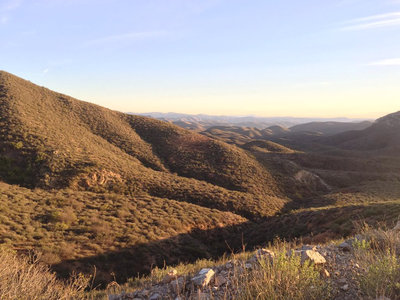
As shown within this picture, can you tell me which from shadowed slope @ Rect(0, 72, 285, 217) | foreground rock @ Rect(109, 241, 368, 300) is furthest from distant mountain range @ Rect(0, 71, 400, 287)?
foreground rock @ Rect(109, 241, 368, 300)

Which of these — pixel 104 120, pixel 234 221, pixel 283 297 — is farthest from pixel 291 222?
pixel 104 120

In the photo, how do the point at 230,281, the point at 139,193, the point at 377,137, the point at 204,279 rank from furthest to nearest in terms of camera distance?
Result: the point at 377,137 < the point at 139,193 < the point at 204,279 < the point at 230,281

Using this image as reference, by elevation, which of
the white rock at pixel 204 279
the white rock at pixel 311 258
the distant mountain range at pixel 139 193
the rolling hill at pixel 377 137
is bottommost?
the distant mountain range at pixel 139 193

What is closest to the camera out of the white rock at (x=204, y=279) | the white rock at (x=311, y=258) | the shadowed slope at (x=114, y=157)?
the white rock at (x=204, y=279)

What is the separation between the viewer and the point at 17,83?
4428cm

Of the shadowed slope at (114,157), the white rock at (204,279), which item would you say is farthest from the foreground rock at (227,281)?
the shadowed slope at (114,157)

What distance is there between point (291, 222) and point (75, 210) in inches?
672

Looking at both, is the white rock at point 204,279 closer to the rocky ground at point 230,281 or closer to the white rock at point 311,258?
the rocky ground at point 230,281

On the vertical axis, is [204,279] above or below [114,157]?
above

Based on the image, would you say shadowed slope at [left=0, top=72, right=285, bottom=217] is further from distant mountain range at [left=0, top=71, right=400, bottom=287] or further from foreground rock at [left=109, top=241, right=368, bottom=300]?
foreground rock at [left=109, top=241, right=368, bottom=300]

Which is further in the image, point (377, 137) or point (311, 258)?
point (377, 137)

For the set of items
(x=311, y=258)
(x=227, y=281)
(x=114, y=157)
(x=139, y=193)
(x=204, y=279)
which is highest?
(x=311, y=258)

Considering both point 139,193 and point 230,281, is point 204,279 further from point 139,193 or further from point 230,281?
point 139,193

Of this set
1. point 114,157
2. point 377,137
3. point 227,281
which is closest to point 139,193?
point 114,157
